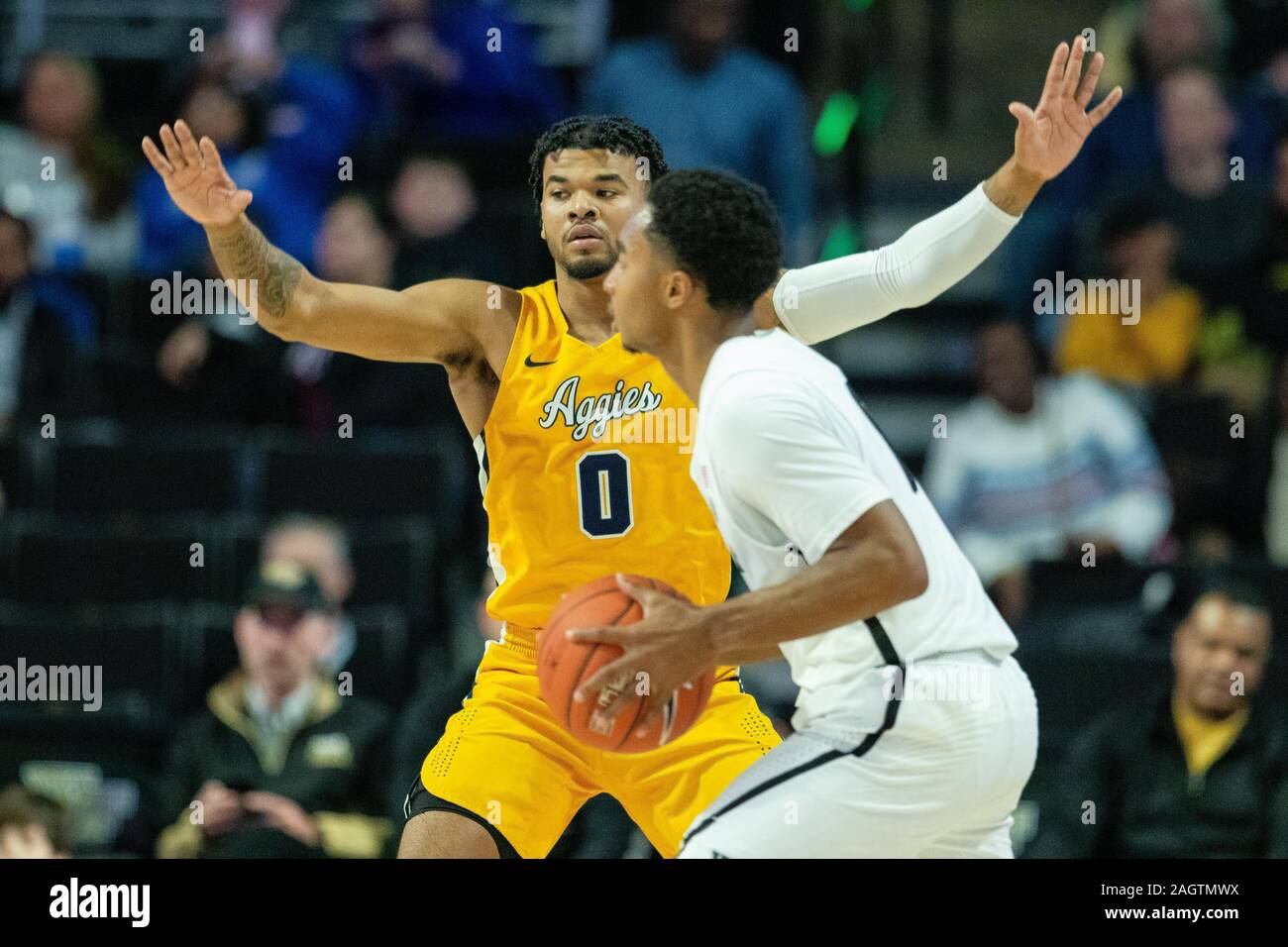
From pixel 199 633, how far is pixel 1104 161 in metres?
5.00

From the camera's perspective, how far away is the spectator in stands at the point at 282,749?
7.37m

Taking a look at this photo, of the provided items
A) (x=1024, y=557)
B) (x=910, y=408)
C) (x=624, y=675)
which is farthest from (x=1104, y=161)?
(x=624, y=675)

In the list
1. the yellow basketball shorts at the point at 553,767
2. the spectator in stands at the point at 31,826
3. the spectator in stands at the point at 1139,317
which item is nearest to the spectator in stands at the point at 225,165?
the spectator in stands at the point at 31,826

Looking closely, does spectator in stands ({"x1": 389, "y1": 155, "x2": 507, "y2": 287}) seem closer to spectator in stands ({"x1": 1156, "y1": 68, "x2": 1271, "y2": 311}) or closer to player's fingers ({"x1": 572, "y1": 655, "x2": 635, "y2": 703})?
spectator in stands ({"x1": 1156, "y1": 68, "x2": 1271, "y2": 311})

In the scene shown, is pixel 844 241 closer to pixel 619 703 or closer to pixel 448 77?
pixel 448 77

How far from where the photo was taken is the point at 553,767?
5.33m

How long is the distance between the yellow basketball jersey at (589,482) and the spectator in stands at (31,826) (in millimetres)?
2501

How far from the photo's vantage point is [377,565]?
8773 millimetres

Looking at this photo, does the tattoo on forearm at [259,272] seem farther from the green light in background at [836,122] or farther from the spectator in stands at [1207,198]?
the spectator in stands at [1207,198]

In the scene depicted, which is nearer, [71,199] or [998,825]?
[998,825]

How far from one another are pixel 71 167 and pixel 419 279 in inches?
93.4

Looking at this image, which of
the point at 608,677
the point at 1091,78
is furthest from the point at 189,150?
the point at 1091,78
